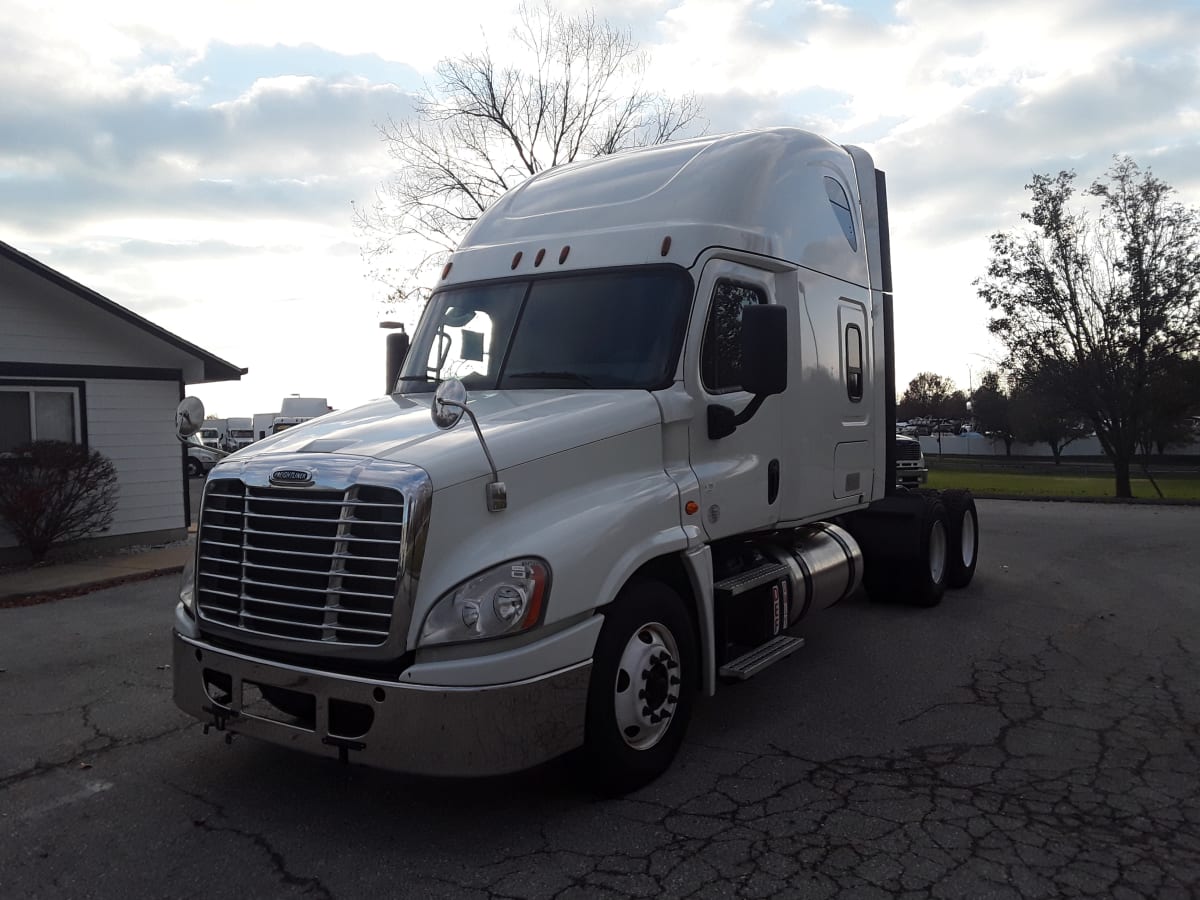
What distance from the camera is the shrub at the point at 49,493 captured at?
40.1 ft

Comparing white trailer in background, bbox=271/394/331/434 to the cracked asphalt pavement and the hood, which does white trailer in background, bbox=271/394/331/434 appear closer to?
the cracked asphalt pavement

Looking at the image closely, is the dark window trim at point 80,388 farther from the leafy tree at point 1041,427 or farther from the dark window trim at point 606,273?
the leafy tree at point 1041,427

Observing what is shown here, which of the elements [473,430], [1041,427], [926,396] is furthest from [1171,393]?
[926,396]

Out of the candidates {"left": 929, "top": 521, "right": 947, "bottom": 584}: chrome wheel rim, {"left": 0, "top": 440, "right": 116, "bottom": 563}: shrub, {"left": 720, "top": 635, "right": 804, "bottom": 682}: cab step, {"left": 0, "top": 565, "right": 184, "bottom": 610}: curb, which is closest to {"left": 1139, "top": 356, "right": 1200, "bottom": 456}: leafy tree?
{"left": 929, "top": 521, "right": 947, "bottom": 584}: chrome wheel rim

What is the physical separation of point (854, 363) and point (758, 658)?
2.68m

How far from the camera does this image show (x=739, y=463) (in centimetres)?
570

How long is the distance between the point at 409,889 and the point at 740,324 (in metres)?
3.42

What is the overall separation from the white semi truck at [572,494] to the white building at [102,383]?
31.3ft

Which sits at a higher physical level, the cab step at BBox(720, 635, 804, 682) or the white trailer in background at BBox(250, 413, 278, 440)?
the white trailer in background at BBox(250, 413, 278, 440)

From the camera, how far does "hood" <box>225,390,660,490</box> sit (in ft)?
13.8

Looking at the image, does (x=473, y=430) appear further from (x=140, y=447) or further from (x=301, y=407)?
(x=301, y=407)

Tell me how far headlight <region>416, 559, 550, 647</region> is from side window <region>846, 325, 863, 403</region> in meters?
3.86

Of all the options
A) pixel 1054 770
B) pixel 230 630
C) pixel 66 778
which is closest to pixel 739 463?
pixel 1054 770

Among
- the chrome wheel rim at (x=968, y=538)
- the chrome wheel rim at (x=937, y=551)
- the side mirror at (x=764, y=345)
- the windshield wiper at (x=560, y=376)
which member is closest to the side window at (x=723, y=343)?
the side mirror at (x=764, y=345)
